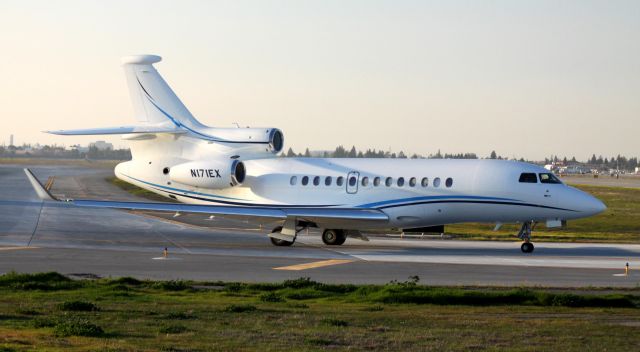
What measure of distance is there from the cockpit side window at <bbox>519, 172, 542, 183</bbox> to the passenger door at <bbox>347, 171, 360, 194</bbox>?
599 cm

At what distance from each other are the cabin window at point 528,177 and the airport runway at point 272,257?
2.50 m

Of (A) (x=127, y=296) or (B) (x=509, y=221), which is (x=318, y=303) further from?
(B) (x=509, y=221)

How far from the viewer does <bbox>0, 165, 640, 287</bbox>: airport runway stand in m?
25.0

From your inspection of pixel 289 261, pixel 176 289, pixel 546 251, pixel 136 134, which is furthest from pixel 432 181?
pixel 176 289

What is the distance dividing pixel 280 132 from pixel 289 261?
10.3 metres

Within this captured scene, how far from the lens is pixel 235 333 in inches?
564

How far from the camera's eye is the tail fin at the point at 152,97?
38.0 meters

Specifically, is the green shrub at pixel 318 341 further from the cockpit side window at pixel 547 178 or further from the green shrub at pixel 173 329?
the cockpit side window at pixel 547 178

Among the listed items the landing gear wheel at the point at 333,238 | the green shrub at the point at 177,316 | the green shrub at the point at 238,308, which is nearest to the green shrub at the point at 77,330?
the green shrub at the point at 177,316

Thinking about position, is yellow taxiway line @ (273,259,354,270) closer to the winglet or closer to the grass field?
the grass field

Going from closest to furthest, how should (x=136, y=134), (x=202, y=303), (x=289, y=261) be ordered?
(x=202, y=303), (x=289, y=261), (x=136, y=134)

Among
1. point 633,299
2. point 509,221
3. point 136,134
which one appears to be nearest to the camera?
point 633,299

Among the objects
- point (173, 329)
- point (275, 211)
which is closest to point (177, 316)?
point (173, 329)

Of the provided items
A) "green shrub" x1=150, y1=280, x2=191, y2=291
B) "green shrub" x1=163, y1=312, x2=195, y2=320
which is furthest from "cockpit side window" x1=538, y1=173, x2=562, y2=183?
"green shrub" x1=163, y1=312, x2=195, y2=320
